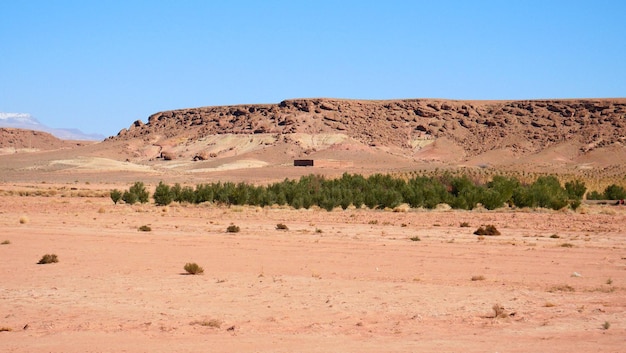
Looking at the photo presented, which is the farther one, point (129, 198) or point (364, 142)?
point (364, 142)

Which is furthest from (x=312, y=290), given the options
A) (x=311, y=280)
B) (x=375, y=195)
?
(x=375, y=195)

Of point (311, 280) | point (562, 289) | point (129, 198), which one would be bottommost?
point (129, 198)

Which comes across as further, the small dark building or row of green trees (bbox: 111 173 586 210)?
the small dark building

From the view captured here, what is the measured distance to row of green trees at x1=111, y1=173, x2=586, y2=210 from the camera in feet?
159

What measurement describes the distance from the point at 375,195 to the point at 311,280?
103ft

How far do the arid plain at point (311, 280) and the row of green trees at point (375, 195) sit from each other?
1.19m

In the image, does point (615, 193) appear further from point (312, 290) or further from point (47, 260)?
point (312, 290)

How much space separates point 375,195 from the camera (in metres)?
50.2

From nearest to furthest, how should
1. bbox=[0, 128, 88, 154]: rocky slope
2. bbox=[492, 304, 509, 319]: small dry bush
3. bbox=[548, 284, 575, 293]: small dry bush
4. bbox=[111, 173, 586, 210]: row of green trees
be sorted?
bbox=[492, 304, 509, 319]: small dry bush, bbox=[548, 284, 575, 293]: small dry bush, bbox=[111, 173, 586, 210]: row of green trees, bbox=[0, 128, 88, 154]: rocky slope

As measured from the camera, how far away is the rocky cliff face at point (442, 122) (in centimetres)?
12781

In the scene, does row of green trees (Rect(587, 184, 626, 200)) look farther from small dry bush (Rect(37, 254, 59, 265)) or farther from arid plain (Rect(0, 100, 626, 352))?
small dry bush (Rect(37, 254, 59, 265))

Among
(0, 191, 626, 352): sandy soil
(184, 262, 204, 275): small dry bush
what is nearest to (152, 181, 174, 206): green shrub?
(0, 191, 626, 352): sandy soil

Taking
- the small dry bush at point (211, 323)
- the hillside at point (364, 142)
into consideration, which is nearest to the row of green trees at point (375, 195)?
the small dry bush at point (211, 323)

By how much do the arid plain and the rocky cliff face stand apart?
270ft
